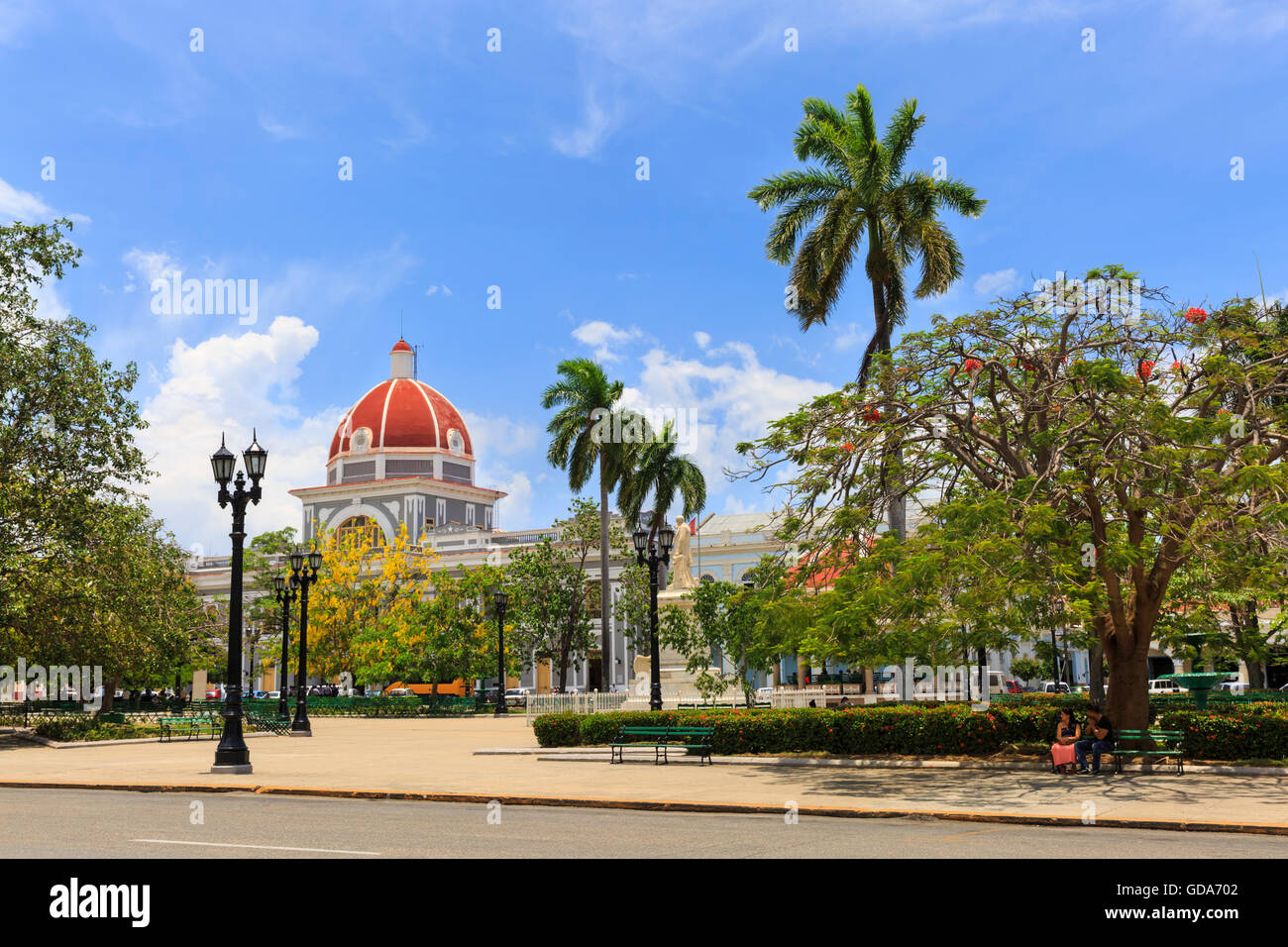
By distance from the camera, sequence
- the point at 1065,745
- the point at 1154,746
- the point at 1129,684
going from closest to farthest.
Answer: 1. the point at 1065,745
2. the point at 1154,746
3. the point at 1129,684

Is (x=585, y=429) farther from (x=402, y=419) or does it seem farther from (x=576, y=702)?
(x=402, y=419)

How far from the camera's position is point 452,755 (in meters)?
Answer: 25.0

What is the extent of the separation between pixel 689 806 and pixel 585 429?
108 feet

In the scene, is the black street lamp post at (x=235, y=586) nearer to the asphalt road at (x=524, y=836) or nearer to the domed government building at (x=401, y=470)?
the asphalt road at (x=524, y=836)

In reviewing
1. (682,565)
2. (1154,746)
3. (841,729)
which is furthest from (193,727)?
(1154,746)

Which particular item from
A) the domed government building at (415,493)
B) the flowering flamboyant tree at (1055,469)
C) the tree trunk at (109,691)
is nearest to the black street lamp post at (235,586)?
the flowering flamboyant tree at (1055,469)

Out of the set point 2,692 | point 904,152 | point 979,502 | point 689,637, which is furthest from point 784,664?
point 979,502

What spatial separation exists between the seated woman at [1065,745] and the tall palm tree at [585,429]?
29956 millimetres

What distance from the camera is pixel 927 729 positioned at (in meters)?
20.0

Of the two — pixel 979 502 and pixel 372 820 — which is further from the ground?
pixel 979 502

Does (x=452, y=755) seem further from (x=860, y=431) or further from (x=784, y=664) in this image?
(x=784, y=664)

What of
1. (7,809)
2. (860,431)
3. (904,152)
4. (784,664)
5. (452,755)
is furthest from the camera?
(784,664)

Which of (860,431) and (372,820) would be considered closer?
(372,820)

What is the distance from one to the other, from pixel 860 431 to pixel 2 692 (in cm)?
5649
